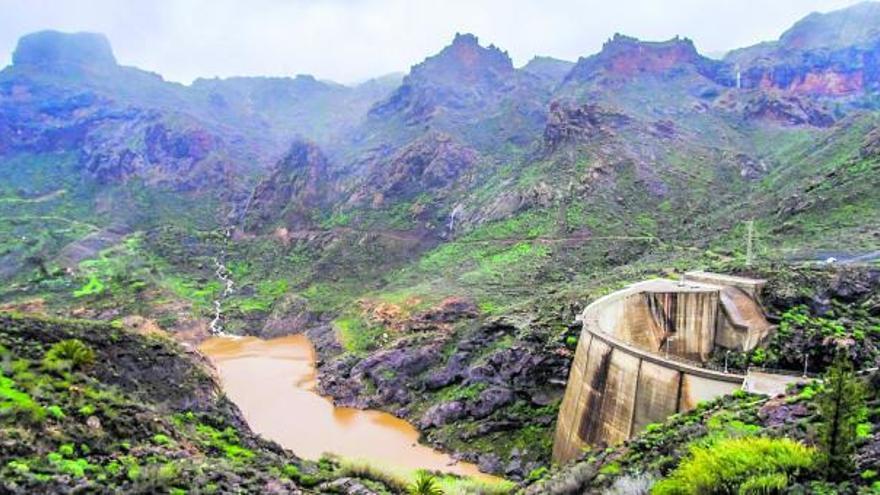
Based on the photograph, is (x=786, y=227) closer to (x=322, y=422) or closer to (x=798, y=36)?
(x=322, y=422)

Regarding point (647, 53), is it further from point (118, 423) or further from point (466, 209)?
point (118, 423)

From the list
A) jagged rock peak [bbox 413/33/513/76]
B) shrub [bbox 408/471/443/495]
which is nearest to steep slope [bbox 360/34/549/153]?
jagged rock peak [bbox 413/33/513/76]

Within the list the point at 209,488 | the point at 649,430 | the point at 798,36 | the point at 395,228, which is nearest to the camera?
the point at 209,488

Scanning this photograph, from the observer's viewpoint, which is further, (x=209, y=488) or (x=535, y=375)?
(x=535, y=375)

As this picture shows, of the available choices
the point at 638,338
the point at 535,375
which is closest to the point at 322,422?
the point at 535,375

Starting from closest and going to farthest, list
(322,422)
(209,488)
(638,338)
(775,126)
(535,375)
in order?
(209,488), (638,338), (535,375), (322,422), (775,126)

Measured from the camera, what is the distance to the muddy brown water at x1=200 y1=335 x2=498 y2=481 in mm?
47438

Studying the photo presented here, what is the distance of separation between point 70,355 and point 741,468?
22.6 m

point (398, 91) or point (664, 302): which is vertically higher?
point (398, 91)

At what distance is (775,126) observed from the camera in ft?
396

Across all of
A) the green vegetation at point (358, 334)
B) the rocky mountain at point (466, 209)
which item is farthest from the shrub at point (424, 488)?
the green vegetation at point (358, 334)

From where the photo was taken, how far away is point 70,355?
82.4ft

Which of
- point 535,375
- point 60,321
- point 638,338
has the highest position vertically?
point 60,321

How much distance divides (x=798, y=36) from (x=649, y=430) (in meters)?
190
